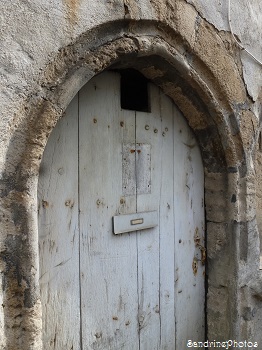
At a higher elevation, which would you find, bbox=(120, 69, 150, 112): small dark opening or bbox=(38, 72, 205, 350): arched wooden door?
bbox=(120, 69, 150, 112): small dark opening

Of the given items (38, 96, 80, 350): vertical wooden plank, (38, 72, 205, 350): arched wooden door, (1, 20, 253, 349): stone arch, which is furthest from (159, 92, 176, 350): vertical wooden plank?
(38, 96, 80, 350): vertical wooden plank

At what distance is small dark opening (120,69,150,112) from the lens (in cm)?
155

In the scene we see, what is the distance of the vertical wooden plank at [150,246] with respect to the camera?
1.52 meters

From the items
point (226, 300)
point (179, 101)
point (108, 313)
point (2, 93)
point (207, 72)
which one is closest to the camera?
point (2, 93)

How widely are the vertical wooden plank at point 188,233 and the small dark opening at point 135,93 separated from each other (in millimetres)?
201

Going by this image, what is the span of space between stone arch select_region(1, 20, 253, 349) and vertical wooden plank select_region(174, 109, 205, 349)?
0.17ft

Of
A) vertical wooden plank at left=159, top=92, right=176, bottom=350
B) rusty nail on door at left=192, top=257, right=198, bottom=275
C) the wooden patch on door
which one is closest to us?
the wooden patch on door

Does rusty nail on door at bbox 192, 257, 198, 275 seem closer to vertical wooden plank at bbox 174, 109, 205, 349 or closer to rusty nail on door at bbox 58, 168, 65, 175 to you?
vertical wooden plank at bbox 174, 109, 205, 349

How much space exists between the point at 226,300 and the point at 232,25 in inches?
58.0

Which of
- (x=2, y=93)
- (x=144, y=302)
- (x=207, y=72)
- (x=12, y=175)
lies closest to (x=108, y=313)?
(x=144, y=302)

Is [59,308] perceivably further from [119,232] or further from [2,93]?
[2,93]

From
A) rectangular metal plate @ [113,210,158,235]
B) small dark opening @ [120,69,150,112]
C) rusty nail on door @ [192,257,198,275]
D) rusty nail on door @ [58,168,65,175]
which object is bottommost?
rusty nail on door @ [192,257,198,275]

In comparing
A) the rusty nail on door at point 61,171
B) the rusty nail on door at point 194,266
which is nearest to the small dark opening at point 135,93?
the rusty nail on door at point 61,171

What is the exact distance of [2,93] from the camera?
86 cm
